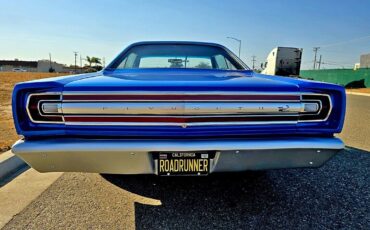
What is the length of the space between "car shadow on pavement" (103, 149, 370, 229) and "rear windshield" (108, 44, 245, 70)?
4.47 ft

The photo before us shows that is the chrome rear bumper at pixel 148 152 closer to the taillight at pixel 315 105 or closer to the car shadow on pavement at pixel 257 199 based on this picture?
the taillight at pixel 315 105

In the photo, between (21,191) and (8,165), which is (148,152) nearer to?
(21,191)

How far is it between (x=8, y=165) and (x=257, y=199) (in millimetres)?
2801

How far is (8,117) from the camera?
6789 millimetres

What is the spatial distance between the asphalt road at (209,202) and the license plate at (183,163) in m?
0.50

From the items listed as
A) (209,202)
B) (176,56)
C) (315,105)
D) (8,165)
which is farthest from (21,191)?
(315,105)

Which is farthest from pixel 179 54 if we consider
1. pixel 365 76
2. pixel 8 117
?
pixel 365 76

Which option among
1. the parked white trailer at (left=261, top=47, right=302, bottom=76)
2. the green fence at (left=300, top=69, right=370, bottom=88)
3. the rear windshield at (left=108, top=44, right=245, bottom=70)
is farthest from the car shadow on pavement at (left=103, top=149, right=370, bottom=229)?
the green fence at (left=300, top=69, right=370, bottom=88)

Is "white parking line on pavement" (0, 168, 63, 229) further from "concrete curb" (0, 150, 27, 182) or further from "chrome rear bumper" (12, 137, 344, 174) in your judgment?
"chrome rear bumper" (12, 137, 344, 174)

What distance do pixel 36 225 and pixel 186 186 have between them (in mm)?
1417

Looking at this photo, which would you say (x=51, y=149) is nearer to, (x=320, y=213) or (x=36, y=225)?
(x=36, y=225)

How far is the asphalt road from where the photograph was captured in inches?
95.5

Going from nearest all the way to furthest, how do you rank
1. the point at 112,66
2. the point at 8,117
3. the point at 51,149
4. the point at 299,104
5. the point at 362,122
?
1. the point at 51,149
2. the point at 299,104
3. the point at 112,66
4. the point at 8,117
5. the point at 362,122

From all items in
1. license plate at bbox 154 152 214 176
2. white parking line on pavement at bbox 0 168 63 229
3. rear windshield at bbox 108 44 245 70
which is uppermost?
rear windshield at bbox 108 44 245 70
